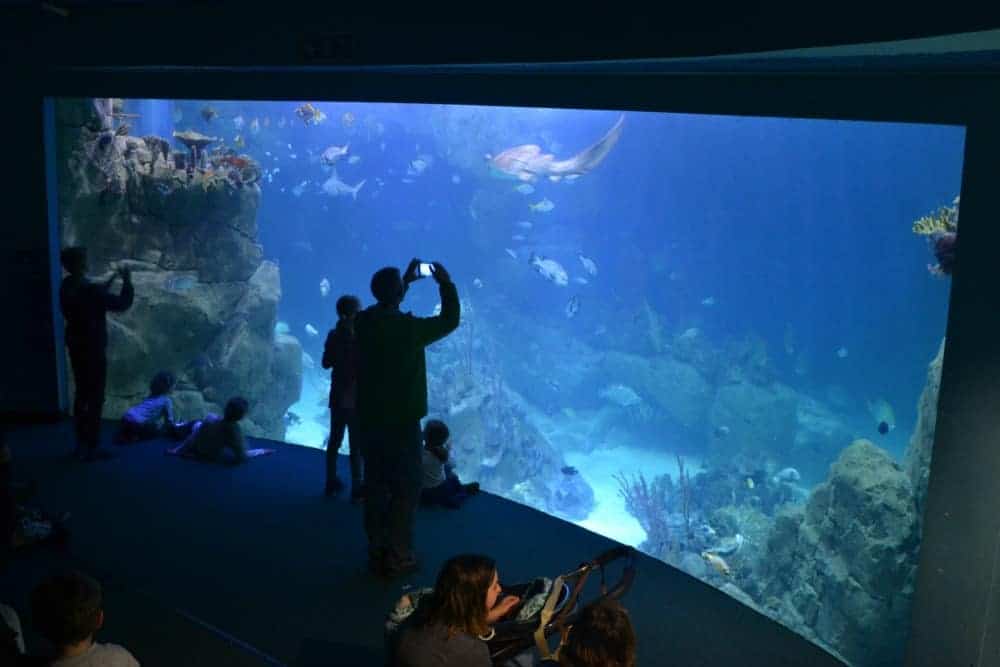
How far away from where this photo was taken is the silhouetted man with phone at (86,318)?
→ 527 cm

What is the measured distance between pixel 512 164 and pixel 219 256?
9.09 m

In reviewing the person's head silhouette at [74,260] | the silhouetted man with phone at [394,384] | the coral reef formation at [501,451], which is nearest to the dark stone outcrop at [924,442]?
the silhouetted man with phone at [394,384]

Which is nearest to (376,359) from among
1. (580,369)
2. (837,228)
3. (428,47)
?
(428,47)

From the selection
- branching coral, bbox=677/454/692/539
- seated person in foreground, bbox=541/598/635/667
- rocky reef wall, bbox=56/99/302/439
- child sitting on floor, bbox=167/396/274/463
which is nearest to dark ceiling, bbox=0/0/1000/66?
seated person in foreground, bbox=541/598/635/667

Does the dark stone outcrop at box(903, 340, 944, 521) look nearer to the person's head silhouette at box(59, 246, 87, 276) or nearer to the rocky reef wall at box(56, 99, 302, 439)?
the person's head silhouette at box(59, 246, 87, 276)

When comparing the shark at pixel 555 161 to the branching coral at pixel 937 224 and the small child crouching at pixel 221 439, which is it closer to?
the branching coral at pixel 937 224

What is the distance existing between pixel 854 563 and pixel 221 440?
7.12 metres

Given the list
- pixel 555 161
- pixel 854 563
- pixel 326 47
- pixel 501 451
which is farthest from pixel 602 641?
pixel 555 161

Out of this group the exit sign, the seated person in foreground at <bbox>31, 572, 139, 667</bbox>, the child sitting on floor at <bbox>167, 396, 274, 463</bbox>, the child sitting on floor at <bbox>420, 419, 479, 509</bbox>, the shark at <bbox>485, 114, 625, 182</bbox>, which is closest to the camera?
the seated person in foreground at <bbox>31, 572, 139, 667</bbox>

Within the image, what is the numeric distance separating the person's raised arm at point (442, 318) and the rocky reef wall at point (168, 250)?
7.10 metres

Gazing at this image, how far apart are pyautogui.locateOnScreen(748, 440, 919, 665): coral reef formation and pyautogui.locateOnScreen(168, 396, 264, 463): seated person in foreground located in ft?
22.4

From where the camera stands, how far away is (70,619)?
211 centimetres

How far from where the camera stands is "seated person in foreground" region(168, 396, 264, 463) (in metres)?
5.74

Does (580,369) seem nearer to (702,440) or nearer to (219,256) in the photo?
(702,440)
